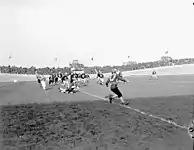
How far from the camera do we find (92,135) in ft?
38.2

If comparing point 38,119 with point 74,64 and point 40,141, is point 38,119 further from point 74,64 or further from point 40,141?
point 74,64

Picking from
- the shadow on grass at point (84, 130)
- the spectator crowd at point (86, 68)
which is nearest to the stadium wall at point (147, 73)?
the spectator crowd at point (86, 68)

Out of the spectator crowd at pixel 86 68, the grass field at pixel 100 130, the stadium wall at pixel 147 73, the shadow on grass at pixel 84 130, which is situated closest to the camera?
the grass field at pixel 100 130

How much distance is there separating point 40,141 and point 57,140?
0.54 meters

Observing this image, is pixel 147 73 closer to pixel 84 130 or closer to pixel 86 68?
pixel 86 68

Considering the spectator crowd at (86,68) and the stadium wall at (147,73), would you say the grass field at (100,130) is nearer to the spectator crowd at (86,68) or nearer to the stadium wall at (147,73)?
the stadium wall at (147,73)

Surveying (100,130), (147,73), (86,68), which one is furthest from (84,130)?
(86,68)

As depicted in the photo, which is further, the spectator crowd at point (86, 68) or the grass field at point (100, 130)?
the spectator crowd at point (86, 68)

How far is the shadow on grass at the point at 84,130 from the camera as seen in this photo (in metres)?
10.5

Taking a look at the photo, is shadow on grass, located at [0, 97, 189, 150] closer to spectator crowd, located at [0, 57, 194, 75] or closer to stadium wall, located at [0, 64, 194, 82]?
stadium wall, located at [0, 64, 194, 82]

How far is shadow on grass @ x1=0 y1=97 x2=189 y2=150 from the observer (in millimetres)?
10531

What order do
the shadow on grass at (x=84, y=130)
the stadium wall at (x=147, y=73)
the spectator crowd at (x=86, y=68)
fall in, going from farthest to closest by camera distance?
the spectator crowd at (x=86, y=68), the stadium wall at (x=147, y=73), the shadow on grass at (x=84, y=130)

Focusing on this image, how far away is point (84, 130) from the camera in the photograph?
1267 cm

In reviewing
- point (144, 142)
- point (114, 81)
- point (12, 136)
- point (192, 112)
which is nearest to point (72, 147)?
point (144, 142)
